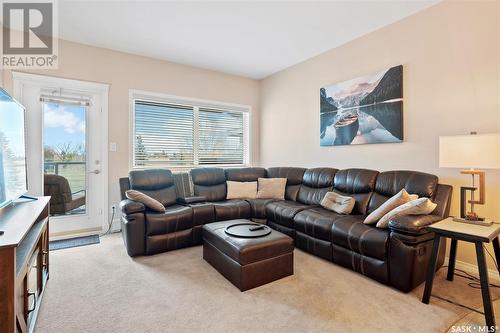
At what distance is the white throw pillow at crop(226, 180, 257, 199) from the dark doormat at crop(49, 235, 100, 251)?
6.40 feet

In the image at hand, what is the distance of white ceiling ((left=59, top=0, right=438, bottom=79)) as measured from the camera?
8.94 ft

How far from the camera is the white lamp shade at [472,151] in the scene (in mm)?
1869

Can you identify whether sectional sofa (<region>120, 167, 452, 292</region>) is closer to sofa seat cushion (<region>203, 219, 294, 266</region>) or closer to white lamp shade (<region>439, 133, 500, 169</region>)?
white lamp shade (<region>439, 133, 500, 169</region>)

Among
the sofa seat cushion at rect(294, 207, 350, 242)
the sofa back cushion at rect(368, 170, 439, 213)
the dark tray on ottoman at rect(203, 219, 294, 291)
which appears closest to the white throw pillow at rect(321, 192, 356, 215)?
the sofa seat cushion at rect(294, 207, 350, 242)

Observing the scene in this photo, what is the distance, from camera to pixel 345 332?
165cm

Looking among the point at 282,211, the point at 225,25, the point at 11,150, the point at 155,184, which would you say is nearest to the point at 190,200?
the point at 155,184

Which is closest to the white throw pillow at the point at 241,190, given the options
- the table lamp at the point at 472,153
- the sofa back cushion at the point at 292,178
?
the sofa back cushion at the point at 292,178

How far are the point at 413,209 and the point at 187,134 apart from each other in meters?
3.64

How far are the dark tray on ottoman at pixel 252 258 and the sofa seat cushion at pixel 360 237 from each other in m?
0.55

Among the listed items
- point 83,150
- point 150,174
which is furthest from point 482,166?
point 83,150

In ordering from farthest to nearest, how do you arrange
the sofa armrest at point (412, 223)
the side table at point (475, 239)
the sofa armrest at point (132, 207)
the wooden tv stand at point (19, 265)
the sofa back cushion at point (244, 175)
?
the sofa back cushion at point (244, 175) → the sofa armrest at point (132, 207) → the sofa armrest at point (412, 223) → the side table at point (475, 239) → the wooden tv stand at point (19, 265)

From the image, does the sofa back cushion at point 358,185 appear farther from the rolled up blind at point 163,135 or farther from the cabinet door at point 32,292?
the cabinet door at point 32,292

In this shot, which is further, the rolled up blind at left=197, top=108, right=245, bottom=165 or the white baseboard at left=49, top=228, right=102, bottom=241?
the rolled up blind at left=197, top=108, right=245, bottom=165

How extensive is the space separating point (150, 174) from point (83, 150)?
106 cm
